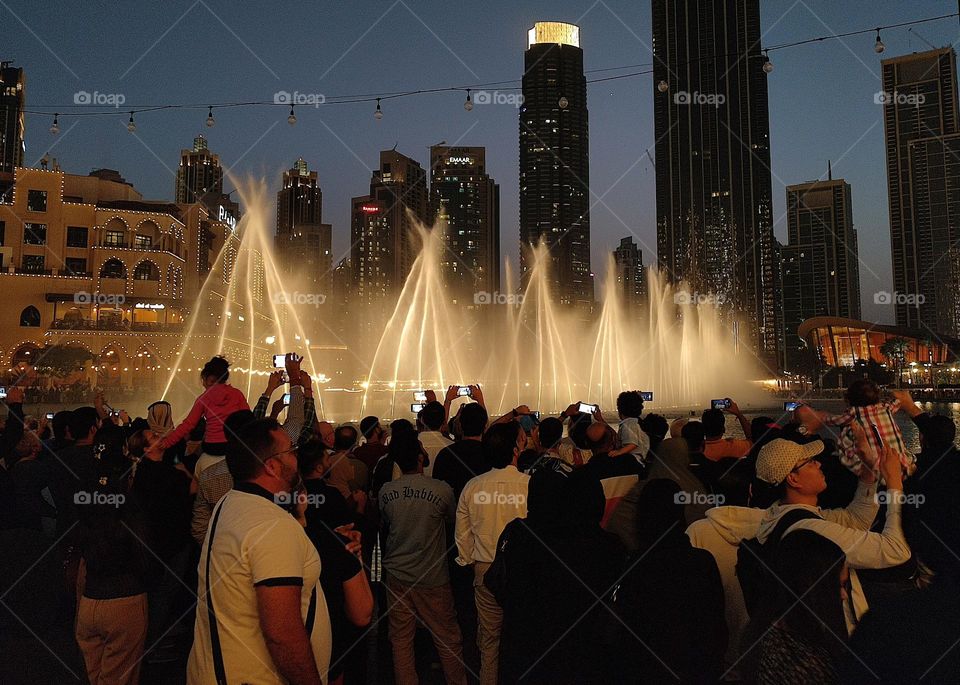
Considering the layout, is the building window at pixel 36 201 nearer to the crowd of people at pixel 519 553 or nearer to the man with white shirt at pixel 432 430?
the crowd of people at pixel 519 553

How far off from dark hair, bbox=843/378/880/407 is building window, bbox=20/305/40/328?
239 ft

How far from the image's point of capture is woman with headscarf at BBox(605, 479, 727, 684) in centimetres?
353

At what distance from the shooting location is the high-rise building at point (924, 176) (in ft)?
544

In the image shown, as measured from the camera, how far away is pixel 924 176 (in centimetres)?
17100

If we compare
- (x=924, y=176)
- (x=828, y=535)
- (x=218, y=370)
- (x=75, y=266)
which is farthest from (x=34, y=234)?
(x=924, y=176)

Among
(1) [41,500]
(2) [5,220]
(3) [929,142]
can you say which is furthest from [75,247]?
(3) [929,142]

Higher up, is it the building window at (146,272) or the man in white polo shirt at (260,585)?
the building window at (146,272)

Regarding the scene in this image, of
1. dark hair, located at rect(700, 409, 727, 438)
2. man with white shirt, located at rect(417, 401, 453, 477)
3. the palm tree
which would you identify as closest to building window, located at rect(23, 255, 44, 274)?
man with white shirt, located at rect(417, 401, 453, 477)

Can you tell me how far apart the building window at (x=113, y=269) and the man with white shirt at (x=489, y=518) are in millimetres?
71610

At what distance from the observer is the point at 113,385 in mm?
59375

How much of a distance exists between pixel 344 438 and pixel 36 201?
73224 millimetres

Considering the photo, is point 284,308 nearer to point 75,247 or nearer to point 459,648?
point 75,247

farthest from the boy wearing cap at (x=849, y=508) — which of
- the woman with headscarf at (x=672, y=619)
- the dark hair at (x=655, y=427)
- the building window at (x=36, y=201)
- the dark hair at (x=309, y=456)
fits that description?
the building window at (x=36, y=201)

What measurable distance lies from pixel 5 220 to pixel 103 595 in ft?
247
